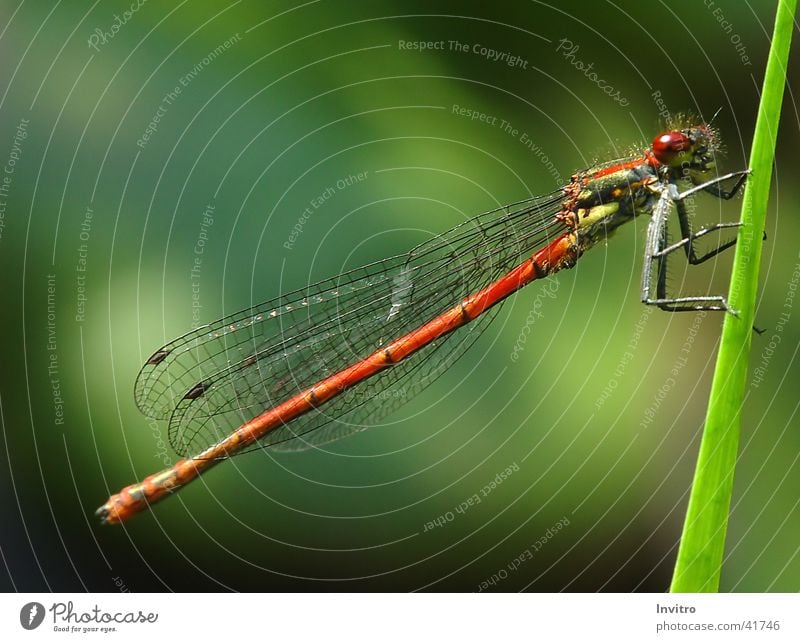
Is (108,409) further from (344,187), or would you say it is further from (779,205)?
(779,205)

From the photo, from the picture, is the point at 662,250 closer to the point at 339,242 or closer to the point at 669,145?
the point at 669,145

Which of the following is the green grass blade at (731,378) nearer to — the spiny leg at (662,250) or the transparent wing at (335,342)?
the spiny leg at (662,250)

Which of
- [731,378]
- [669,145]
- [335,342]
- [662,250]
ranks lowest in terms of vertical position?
[731,378]

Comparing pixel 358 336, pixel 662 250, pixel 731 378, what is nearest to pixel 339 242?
pixel 358 336

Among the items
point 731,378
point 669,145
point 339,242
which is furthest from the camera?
point 339,242

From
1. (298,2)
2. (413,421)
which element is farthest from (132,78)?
(413,421)

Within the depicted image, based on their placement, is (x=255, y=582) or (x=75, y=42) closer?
(x=75, y=42)

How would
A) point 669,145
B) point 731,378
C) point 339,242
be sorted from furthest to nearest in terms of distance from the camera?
point 339,242 → point 669,145 → point 731,378
